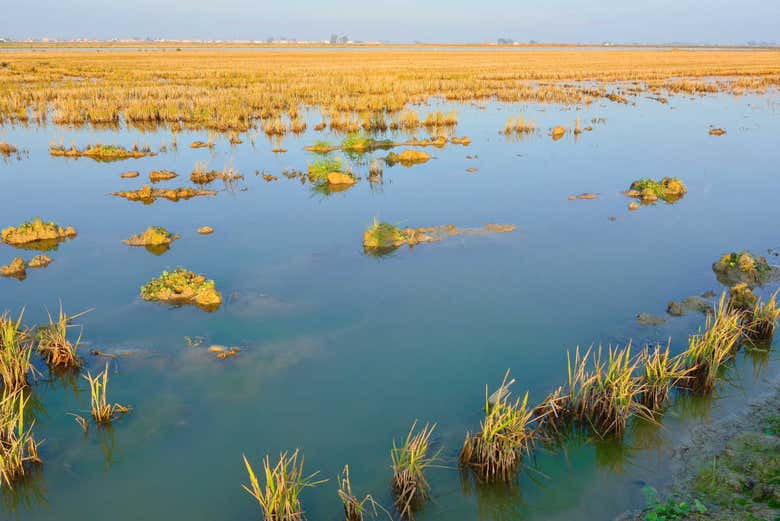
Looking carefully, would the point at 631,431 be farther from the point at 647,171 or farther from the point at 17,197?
the point at 17,197

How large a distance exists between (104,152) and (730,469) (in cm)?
1729

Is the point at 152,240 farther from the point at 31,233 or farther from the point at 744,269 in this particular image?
the point at 744,269

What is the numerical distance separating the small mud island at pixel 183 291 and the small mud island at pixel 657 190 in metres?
9.72

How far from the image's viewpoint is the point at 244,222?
11352 mm

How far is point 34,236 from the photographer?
1000cm

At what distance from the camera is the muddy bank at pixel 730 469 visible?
4.02 m

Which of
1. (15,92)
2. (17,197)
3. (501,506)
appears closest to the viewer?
(501,506)

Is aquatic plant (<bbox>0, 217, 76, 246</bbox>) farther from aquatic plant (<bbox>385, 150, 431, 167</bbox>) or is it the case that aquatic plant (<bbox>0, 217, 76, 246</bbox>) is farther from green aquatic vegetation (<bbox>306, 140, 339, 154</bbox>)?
aquatic plant (<bbox>385, 150, 431, 167</bbox>)

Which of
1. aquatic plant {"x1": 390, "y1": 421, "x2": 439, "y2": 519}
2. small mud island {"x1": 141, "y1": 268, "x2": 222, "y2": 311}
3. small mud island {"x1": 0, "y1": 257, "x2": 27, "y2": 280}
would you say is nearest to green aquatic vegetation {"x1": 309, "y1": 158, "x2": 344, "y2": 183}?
small mud island {"x1": 141, "y1": 268, "x2": 222, "y2": 311}

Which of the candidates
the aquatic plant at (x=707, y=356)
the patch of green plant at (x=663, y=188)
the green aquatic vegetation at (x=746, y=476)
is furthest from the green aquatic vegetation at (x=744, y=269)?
the patch of green plant at (x=663, y=188)

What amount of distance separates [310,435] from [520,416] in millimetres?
1985

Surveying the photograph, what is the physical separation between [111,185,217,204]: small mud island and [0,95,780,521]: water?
1.32 feet

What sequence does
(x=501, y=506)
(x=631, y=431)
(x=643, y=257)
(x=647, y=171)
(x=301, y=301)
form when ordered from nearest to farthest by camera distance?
1. (x=501, y=506)
2. (x=631, y=431)
3. (x=301, y=301)
4. (x=643, y=257)
5. (x=647, y=171)

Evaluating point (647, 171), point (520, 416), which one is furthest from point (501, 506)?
point (647, 171)
